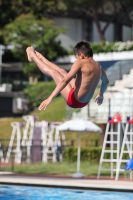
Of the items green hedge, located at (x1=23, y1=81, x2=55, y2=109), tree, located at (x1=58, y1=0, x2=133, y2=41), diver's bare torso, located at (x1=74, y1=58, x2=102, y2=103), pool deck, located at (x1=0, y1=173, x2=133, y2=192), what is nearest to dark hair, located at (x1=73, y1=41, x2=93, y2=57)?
diver's bare torso, located at (x1=74, y1=58, x2=102, y2=103)

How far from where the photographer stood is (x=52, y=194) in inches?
626

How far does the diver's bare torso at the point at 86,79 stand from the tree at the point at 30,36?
33.7m

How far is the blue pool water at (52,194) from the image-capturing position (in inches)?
597

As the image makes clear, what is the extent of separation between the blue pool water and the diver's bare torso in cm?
496

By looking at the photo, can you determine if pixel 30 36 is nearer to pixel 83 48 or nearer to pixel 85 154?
pixel 85 154

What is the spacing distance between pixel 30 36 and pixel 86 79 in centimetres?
3486

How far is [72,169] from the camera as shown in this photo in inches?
867

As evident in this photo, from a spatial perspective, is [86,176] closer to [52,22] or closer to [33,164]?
[33,164]

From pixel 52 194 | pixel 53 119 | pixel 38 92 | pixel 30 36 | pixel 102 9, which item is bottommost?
pixel 52 194

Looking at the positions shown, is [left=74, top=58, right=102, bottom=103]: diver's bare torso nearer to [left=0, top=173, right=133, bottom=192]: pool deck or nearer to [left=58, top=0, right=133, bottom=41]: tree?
[left=0, top=173, right=133, bottom=192]: pool deck

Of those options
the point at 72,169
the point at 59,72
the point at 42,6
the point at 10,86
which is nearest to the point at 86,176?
the point at 72,169

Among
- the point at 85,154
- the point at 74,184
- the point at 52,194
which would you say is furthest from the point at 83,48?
the point at 85,154

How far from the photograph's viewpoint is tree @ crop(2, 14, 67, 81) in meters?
44.5

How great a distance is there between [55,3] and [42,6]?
4.09 feet
